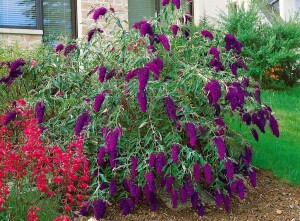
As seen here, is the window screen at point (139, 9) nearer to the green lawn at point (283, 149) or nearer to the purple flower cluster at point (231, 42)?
the green lawn at point (283, 149)

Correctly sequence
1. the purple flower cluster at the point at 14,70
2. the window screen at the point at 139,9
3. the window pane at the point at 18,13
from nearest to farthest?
the purple flower cluster at the point at 14,70
the window pane at the point at 18,13
the window screen at the point at 139,9

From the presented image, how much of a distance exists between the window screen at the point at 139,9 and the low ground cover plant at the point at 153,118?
627cm

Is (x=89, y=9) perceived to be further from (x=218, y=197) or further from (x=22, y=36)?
(x=218, y=197)

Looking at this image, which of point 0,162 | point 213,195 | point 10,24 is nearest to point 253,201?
point 213,195

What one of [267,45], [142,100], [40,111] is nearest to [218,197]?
[142,100]

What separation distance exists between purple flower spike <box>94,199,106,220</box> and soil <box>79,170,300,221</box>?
0.48ft

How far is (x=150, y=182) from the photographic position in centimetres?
365

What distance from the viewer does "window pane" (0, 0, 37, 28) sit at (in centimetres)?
953

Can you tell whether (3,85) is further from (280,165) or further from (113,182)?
(280,165)

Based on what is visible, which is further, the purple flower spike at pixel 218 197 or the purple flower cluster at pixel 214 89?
the purple flower spike at pixel 218 197

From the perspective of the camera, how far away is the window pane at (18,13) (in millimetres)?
9531

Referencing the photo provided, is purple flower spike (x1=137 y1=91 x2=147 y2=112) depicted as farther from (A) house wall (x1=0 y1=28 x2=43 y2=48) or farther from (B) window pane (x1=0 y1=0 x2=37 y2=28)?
(B) window pane (x1=0 y1=0 x2=37 y2=28)

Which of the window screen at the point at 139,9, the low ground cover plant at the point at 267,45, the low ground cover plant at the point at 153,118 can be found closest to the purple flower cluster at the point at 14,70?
the low ground cover plant at the point at 153,118

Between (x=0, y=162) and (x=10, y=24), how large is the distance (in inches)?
247
